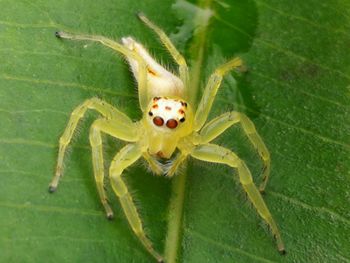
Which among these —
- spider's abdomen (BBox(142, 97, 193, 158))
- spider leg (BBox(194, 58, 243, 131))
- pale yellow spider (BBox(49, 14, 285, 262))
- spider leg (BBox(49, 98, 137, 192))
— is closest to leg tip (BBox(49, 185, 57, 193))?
spider leg (BBox(49, 98, 137, 192))

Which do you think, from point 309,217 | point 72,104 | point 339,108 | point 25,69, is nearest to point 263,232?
point 309,217

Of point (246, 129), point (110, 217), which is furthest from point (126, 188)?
point (246, 129)

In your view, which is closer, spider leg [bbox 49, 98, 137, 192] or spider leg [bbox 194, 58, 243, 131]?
spider leg [bbox 49, 98, 137, 192]

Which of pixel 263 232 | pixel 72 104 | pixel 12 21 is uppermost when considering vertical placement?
pixel 12 21

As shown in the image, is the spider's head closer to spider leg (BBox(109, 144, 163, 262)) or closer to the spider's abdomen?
the spider's abdomen

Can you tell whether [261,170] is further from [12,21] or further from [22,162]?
[12,21]

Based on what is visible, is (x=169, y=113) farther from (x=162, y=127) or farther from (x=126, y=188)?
(x=126, y=188)
